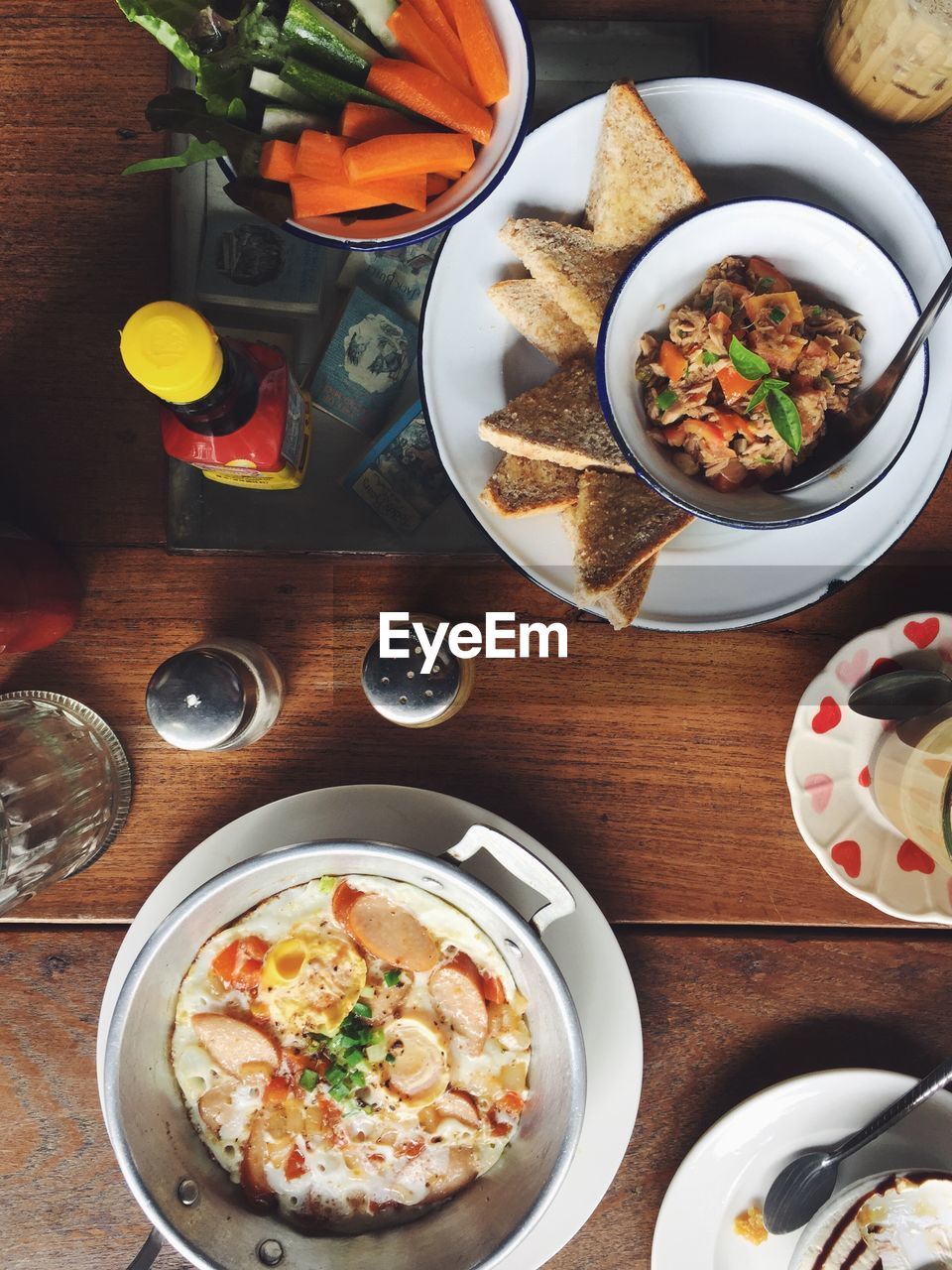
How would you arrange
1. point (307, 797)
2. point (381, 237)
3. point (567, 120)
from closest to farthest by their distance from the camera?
point (381, 237)
point (567, 120)
point (307, 797)

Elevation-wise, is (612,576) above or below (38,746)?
above

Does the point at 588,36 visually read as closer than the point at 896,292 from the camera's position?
No

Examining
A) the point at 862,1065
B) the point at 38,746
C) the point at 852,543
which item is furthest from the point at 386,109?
the point at 862,1065

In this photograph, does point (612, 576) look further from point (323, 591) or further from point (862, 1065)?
point (862, 1065)

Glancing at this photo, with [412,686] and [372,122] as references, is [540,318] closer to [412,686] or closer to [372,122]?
[372,122]

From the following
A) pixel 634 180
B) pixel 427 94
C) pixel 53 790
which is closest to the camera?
pixel 427 94

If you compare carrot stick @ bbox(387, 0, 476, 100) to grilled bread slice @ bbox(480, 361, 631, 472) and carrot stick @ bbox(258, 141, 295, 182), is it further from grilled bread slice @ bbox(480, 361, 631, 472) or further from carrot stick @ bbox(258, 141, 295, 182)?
grilled bread slice @ bbox(480, 361, 631, 472)

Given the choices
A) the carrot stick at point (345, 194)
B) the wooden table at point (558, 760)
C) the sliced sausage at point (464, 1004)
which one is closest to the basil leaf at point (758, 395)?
the wooden table at point (558, 760)

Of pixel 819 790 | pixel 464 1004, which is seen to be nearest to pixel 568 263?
pixel 819 790
